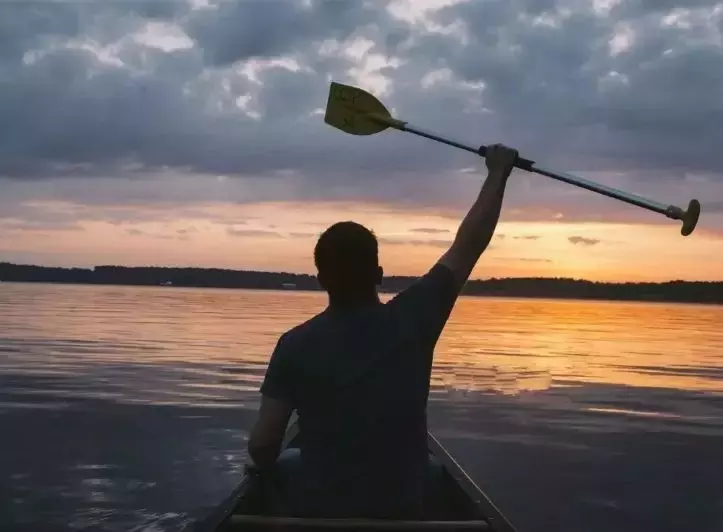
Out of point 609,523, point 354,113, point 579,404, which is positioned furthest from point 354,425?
point 579,404

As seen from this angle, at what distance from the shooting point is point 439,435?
38.0ft

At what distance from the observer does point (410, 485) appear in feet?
11.2

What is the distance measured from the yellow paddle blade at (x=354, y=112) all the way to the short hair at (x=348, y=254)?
1682mm

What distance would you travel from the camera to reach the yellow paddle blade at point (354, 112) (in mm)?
4785

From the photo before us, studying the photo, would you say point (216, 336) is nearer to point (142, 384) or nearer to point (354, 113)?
point (142, 384)

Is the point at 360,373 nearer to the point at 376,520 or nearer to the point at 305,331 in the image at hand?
the point at 305,331

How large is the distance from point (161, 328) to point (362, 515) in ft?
99.5

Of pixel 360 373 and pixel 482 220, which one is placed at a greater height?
pixel 482 220

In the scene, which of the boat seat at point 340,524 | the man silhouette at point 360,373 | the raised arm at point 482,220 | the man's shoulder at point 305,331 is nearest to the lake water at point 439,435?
the boat seat at point 340,524

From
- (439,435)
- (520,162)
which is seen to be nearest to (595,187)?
(520,162)

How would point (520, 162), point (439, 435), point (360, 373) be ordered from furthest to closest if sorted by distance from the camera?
point (439, 435), point (520, 162), point (360, 373)

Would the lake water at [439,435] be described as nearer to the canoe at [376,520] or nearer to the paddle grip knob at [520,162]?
the canoe at [376,520]

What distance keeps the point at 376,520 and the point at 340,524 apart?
144 millimetres

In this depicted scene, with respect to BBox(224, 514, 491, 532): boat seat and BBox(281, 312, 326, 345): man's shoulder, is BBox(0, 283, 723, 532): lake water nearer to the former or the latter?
BBox(224, 514, 491, 532): boat seat
